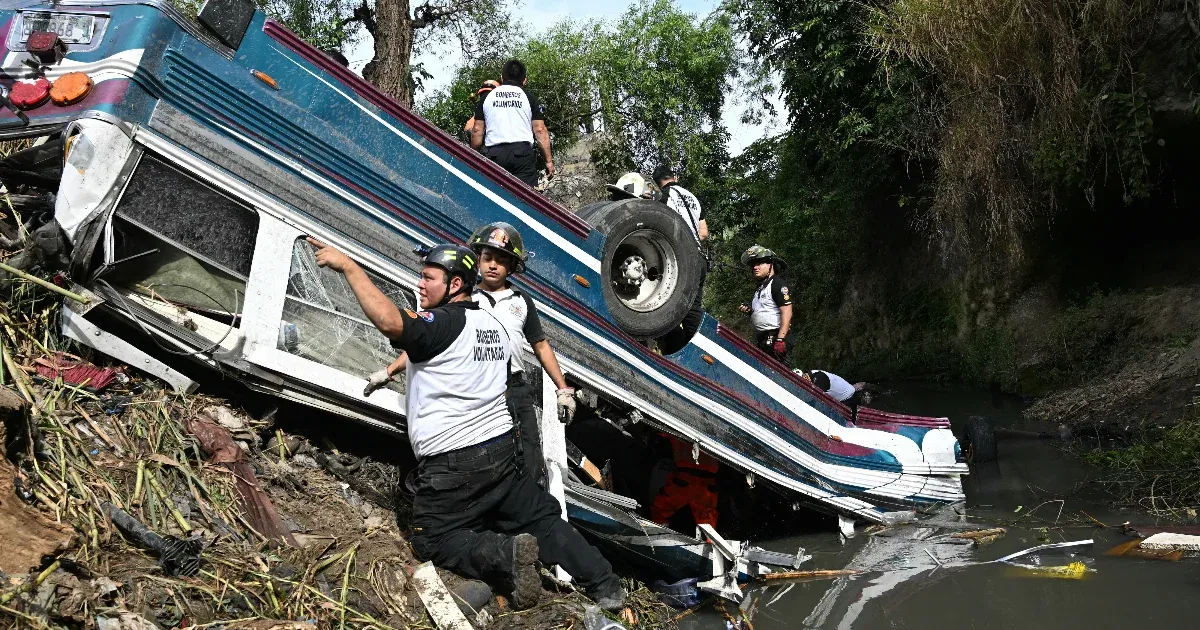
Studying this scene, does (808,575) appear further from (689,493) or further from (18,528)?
(18,528)

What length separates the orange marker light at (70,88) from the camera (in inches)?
163

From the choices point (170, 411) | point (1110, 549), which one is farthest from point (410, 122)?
point (1110, 549)

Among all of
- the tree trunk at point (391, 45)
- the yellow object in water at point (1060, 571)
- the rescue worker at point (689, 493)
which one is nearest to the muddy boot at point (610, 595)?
the rescue worker at point (689, 493)

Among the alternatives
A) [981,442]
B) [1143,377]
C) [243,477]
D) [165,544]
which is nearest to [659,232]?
[243,477]

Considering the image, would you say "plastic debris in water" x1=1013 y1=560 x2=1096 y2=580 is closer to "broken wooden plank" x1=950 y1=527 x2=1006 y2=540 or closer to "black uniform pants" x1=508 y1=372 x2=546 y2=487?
"broken wooden plank" x1=950 y1=527 x2=1006 y2=540

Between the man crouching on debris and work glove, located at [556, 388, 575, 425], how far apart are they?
484 millimetres

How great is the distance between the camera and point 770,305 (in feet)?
24.9

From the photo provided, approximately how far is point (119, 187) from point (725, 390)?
11.6 feet

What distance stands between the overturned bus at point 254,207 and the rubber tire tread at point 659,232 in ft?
0.20

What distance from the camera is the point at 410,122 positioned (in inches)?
191

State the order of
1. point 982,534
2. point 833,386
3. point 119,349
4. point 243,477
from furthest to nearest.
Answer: point 833,386
point 982,534
point 119,349
point 243,477

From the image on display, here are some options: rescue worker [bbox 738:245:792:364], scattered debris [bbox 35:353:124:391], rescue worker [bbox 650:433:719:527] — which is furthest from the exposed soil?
scattered debris [bbox 35:353:124:391]

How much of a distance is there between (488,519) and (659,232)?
227 centimetres

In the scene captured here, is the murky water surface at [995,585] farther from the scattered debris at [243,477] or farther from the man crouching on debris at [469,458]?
the scattered debris at [243,477]
